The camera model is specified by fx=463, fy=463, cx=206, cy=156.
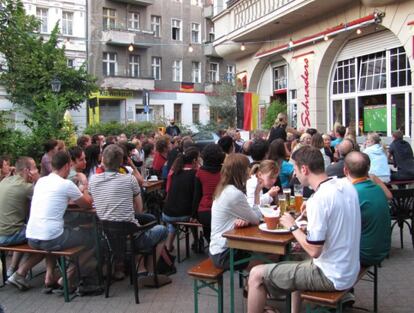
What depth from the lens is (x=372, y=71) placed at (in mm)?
13844

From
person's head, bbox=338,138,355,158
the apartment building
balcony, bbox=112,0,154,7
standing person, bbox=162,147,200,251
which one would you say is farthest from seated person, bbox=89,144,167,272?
balcony, bbox=112,0,154,7

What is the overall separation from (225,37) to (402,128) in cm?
980

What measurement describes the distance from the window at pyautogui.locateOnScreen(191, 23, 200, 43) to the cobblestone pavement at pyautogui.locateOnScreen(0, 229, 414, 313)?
3699cm

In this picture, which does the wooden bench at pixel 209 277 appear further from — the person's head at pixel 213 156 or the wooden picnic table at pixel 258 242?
the person's head at pixel 213 156

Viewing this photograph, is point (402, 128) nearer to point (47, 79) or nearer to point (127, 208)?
point (127, 208)

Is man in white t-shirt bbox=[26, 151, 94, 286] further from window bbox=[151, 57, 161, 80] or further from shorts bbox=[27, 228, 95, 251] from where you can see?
window bbox=[151, 57, 161, 80]

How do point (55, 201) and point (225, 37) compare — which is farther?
point (225, 37)

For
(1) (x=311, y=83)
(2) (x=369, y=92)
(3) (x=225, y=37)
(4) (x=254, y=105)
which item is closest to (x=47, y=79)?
(3) (x=225, y=37)

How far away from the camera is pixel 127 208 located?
532 cm

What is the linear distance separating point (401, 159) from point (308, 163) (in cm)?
599

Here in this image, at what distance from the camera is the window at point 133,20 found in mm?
36969

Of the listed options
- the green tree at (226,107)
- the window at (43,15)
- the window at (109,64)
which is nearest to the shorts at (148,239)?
the green tree at (226,107)

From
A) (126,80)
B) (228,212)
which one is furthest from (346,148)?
(126,80)

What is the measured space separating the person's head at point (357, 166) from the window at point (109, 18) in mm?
33489
